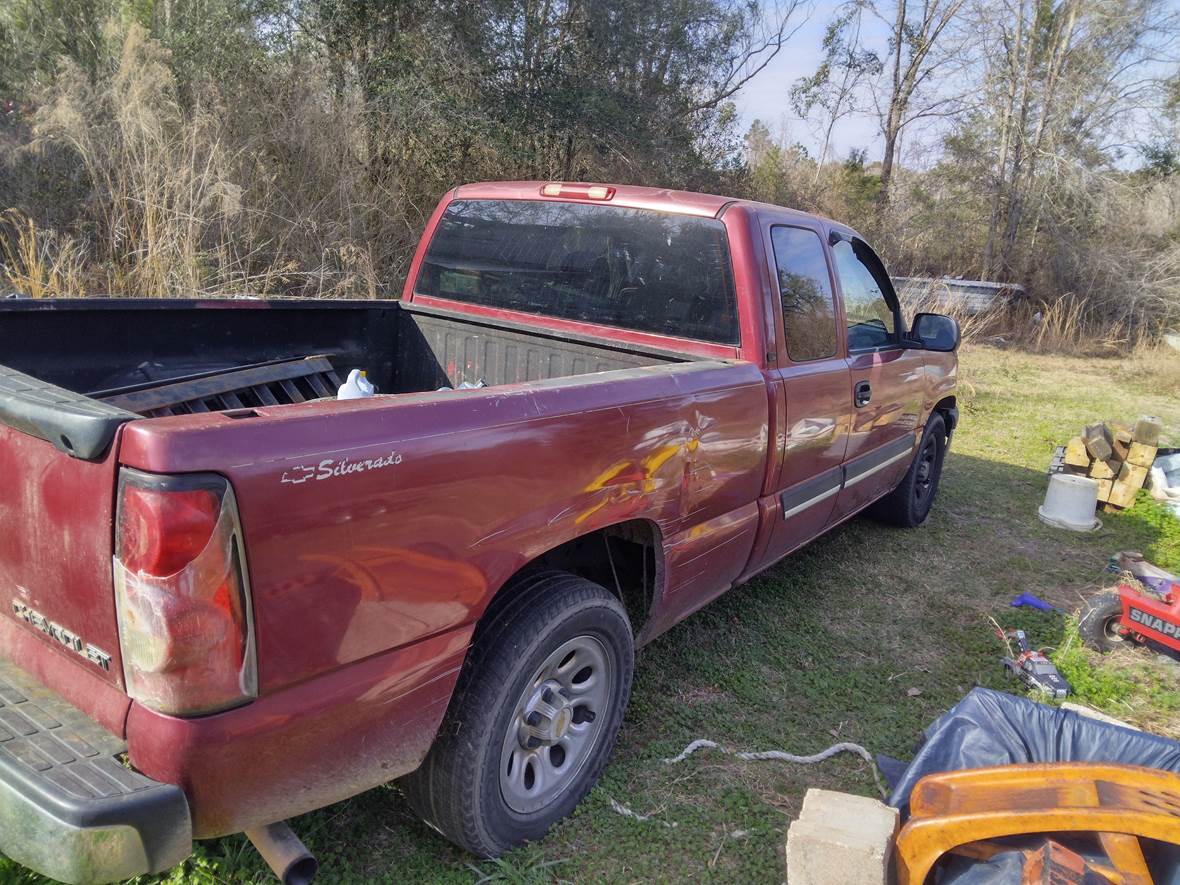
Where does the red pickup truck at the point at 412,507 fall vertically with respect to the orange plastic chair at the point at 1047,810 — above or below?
above

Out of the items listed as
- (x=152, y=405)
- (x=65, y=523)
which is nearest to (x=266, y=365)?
(x=152, y=405)

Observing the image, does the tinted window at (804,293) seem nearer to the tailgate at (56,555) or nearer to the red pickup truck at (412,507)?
the red pickup truck at (412,507)

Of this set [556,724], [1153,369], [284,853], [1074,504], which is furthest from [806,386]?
[1153,369]

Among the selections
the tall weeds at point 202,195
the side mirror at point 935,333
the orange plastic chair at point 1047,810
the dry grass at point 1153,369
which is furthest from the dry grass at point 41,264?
the dry grass at point 1153,369

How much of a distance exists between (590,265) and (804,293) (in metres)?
0.96

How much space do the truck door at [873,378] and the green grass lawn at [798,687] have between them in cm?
62

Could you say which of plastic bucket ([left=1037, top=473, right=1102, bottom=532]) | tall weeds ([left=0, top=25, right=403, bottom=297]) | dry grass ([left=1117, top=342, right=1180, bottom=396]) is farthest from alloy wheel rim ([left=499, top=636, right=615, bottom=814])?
dry grass ([left=1117, top=342, right=1180, bottom=396])

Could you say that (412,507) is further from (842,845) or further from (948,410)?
(948,410)

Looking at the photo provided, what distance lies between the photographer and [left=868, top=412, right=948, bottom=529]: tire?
535cm

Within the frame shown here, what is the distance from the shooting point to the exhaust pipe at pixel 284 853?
176 centimetres

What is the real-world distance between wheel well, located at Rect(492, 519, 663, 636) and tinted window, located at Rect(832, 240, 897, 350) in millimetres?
1661

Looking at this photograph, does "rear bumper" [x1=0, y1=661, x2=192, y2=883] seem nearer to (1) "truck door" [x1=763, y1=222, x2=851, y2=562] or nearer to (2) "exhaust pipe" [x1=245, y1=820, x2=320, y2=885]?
(2) "exhaust pipe" [x1=245, y1=820, x2=320, y2=885]

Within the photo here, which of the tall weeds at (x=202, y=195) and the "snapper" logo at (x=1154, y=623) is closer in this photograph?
the "snapper" logo at (x=1154, y=623)

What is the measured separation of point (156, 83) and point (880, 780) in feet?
29.0
